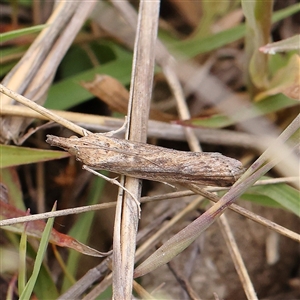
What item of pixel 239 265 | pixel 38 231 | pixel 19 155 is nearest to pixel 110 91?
pixel 19 155

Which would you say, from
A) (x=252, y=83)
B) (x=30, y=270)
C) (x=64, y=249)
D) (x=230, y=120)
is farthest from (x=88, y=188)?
(x=252, y=83)

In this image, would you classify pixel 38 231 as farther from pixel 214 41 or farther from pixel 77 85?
pixel 214 41

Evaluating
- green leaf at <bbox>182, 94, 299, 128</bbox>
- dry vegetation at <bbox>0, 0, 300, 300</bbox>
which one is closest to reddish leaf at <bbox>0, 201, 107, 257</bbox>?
dry vegetation at <bbox>0, 0, 300, 300</bbox>

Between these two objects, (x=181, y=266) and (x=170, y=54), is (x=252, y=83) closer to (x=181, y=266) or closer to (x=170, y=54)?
(x=170, y=54)

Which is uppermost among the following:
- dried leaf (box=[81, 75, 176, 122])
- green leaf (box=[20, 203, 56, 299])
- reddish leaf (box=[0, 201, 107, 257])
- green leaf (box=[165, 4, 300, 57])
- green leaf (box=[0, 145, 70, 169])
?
green leaf (box=[165, 4, 300, 57])

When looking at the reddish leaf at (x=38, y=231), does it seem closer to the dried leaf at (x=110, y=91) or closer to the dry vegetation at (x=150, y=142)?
the dry vegetation at (x=150, y=142)

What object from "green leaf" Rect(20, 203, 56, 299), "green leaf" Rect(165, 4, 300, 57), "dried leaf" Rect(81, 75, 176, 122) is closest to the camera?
"green leaf" Rect(20, 203, 56, 299)

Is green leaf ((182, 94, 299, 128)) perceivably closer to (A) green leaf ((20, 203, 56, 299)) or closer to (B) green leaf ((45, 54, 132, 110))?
(B) green leaf ((45, 54, 132, 110))
